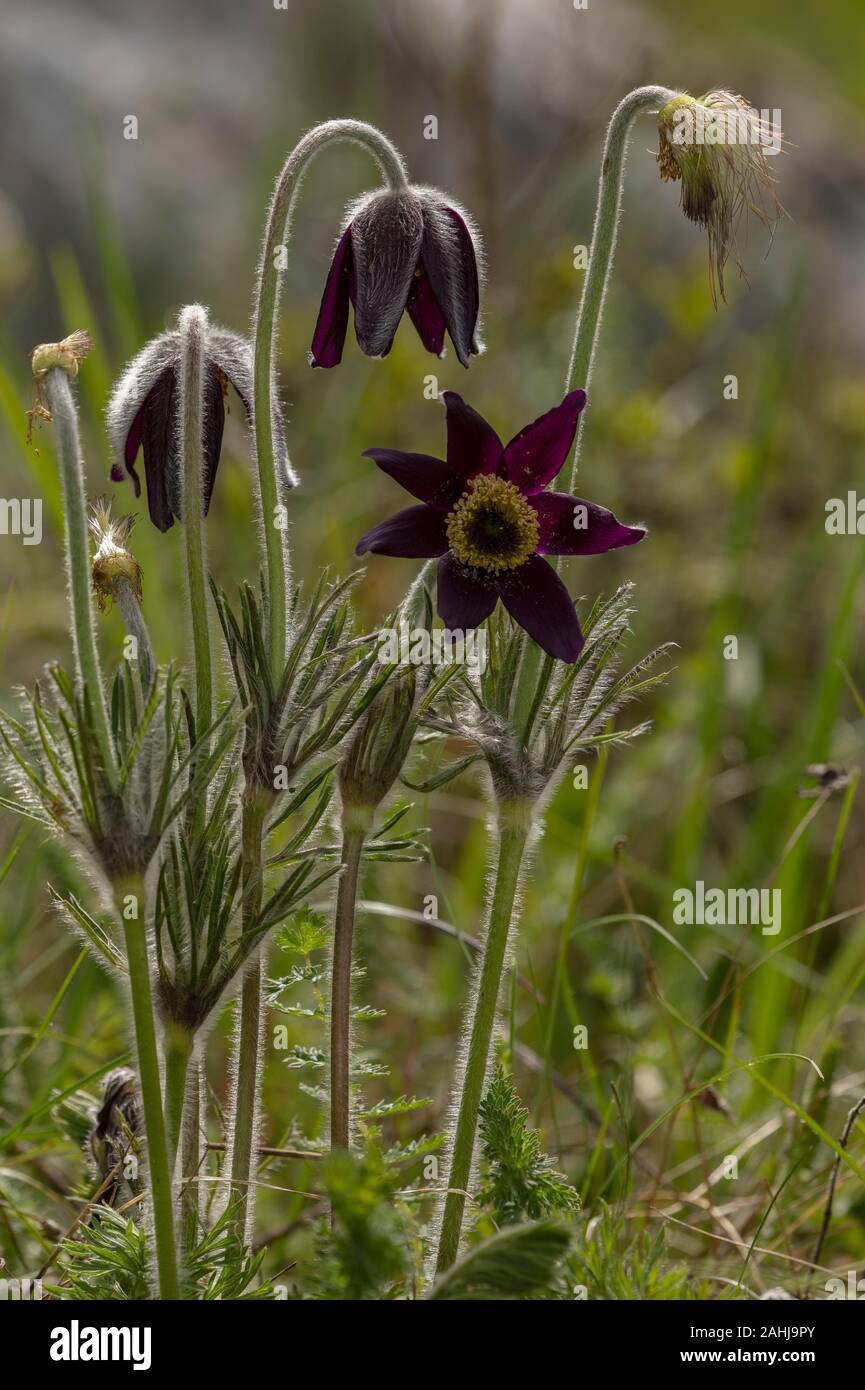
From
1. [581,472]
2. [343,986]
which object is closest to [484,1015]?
[343,986]

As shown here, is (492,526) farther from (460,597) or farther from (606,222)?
(606,222)

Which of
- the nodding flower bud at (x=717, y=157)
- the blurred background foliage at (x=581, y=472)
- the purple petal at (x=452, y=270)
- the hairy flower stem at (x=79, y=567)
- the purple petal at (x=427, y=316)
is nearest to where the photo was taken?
the hairy flower stem at (x=79, y=567)

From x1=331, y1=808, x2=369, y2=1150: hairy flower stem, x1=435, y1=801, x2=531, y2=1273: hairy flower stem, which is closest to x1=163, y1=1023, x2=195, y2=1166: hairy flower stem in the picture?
x1=331, y1=808, x2=369, y2=1150: hairy flower stem

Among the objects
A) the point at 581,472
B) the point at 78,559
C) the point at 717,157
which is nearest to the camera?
the point at 78,559

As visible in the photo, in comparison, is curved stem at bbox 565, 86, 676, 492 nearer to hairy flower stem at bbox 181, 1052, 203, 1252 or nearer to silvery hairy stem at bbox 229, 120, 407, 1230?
silvery hairy stem at bbox 229, 120, 407, 1230

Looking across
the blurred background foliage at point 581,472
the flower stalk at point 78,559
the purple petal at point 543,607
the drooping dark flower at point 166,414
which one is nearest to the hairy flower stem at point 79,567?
the flower stalk at point 78,559

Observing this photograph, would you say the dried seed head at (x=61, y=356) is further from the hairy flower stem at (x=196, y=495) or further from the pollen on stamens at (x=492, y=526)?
the pollen on stamens at (x=492, y=526)
